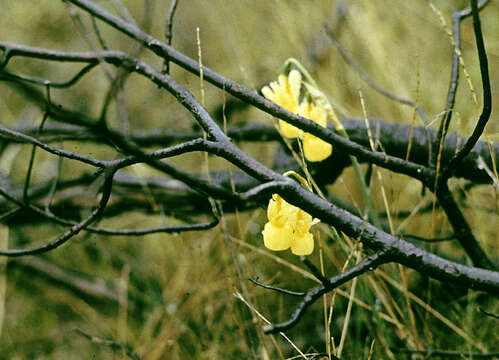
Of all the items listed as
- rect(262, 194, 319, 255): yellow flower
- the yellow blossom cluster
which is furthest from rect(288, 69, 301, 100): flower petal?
rect(262, 194, 319, 255): yellow flower

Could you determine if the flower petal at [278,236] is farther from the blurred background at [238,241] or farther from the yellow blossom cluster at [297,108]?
the yellow blossom cluster at [297,108]

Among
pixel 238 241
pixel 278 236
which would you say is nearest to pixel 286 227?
pixel 278 236

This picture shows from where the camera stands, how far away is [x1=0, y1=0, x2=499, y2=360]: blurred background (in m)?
0.97

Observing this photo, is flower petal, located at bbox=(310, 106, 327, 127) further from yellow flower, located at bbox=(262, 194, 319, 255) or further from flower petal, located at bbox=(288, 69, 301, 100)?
yellow flower, located at bbox=(262, 194, 319, 255)

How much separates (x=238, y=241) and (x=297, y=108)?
0.31m

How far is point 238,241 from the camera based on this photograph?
0.93m

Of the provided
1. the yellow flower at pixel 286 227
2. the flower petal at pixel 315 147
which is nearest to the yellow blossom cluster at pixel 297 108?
the flower petal at pixel 315 147

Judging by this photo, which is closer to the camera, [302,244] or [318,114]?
[302,244]

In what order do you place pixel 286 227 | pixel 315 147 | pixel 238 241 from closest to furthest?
pixel 286 227
pixel 315 147
pixel 238 241

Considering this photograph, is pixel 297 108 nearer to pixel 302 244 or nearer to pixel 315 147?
pixel 315 147

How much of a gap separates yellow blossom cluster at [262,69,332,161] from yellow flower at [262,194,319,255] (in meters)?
0.19

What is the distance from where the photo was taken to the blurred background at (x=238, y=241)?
3.17ft

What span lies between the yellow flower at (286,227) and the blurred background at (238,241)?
0.09 m

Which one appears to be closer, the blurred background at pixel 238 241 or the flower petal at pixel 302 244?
the flower petal at pixel 302 244
